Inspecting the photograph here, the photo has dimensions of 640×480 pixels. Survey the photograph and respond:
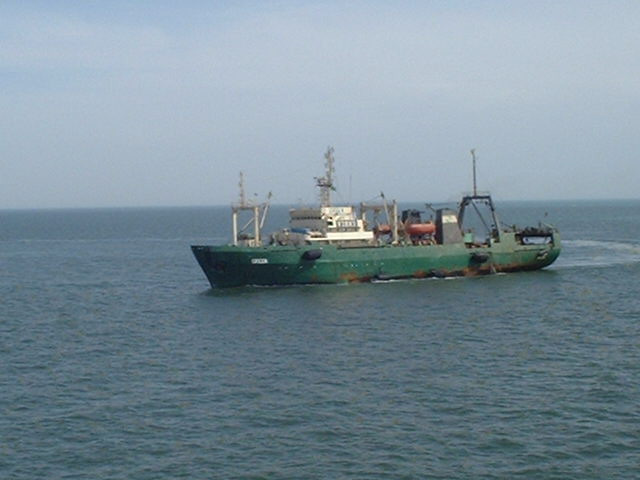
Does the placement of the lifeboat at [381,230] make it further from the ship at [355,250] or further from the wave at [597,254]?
the wave at [597,254]

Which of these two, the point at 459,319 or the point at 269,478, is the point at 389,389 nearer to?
the point at 269,478

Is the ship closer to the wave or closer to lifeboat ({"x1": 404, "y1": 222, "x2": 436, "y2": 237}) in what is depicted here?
lifeboat ({"x1": 404, "y1": 222, "x2": 436, "y2": 237})

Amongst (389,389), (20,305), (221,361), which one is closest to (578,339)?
(389,389)

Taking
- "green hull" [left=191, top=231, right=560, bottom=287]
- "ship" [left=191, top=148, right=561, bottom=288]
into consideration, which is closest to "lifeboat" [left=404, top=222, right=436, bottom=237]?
"ship" [left=191, top=148, right=561, bottom=288]

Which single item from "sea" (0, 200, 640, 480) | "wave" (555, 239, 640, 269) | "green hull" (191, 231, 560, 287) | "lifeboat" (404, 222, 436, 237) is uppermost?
"lifeboat" (404, 222, 436, 237)

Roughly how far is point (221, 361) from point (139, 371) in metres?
3.68

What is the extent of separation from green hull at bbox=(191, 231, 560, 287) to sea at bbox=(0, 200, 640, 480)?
1.29 meters

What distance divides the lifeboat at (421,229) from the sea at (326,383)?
7.44m

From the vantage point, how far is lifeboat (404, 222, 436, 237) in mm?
66744

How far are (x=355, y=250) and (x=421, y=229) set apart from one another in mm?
8958

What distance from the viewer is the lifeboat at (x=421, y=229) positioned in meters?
66.7

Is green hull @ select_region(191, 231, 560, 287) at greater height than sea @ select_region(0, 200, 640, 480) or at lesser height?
greater

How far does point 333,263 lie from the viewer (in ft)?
195

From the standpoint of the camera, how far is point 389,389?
31984 millimetres
